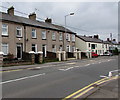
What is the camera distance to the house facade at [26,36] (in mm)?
21312

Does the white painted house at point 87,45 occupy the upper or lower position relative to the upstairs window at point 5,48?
upper

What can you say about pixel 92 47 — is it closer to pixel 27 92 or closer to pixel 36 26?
pixel 36 26

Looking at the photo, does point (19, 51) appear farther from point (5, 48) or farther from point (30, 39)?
point (30, 39)

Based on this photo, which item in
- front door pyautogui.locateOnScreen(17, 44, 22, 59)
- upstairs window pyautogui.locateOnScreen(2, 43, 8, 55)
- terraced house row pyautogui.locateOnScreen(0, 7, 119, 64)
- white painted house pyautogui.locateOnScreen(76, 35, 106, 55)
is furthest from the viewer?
white painted house pyautogui.locateOnScreen(76, 35, 106, 55)

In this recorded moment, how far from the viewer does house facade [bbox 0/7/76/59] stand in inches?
839

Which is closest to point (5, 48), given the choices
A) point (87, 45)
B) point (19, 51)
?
point (19, 51)

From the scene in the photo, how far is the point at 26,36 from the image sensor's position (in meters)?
24.1

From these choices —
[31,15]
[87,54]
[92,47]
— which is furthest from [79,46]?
[31,15]

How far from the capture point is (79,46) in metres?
45.2

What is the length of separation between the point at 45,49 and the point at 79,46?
19816mm

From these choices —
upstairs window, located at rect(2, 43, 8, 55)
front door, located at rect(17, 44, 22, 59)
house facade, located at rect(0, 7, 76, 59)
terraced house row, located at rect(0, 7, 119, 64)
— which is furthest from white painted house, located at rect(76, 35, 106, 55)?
upstairs window, located at rect(2, 43, 8, 55)

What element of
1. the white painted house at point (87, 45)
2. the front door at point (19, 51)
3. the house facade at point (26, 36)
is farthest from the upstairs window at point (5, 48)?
the white painted house at point (87, 45)

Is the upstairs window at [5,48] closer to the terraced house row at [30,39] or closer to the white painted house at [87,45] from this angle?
the terraced house row at [30,39]

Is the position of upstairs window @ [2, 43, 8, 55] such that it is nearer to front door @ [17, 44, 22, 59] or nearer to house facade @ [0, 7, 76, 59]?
house facade @ [0, 7, 76, 59]
